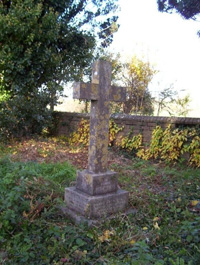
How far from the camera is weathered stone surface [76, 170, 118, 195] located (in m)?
3.57

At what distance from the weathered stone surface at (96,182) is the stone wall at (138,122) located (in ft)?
10.8

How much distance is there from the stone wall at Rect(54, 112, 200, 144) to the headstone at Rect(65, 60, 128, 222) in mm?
3240

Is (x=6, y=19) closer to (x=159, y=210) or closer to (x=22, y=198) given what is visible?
(x=22, y=198)

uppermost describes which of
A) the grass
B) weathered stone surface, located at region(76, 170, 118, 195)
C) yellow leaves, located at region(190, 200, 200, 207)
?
weathered stone surface, located at region(76, 170, 118, 195)

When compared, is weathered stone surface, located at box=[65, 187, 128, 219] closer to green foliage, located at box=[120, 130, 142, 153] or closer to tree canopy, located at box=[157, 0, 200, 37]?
green foliage, located at box=[120, 130, 142, 153]

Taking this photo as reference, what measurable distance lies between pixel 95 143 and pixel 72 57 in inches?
334

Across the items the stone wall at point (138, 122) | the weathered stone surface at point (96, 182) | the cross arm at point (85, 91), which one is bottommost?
the weathered stone surface at point (96, 182)

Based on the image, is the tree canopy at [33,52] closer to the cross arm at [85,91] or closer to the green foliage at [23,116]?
the green foliage at [23,116]

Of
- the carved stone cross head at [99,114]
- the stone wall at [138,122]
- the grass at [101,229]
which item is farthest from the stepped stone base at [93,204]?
the stone wall at [138,122]

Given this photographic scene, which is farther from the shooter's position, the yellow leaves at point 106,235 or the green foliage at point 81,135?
the green foliage at point 81,135

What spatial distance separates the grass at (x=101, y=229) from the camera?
2625 millimetres

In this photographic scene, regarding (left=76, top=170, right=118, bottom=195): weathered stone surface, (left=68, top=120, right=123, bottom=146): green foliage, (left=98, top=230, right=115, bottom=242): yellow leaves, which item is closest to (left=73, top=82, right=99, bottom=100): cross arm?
(left=76, top=170, right=118, bottom=195): weathered stone surface

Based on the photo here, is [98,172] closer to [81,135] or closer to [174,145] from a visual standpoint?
[174,145]

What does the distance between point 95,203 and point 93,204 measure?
0.03 metres
